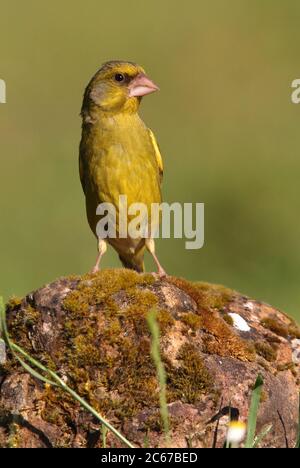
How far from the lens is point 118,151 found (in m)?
6.45

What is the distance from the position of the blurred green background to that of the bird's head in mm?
2407

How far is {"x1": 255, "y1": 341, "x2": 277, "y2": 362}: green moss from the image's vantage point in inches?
201

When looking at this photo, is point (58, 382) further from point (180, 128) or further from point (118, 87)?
point (180, 128)

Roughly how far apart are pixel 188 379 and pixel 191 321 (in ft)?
1.08

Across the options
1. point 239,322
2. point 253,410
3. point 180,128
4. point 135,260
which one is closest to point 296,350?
point 239,322

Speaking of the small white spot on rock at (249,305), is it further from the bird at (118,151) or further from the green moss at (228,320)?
the bird at (118,151)

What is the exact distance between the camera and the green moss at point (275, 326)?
17.6 ft

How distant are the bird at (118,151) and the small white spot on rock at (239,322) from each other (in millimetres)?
1099

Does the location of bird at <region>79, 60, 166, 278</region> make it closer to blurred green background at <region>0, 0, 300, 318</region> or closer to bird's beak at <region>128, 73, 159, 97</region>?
bird's beak at <region>128, 73, 159, 97</region>

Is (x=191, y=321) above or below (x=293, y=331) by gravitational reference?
above

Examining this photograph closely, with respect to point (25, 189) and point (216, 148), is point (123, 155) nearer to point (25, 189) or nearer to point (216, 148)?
point (25, 189)

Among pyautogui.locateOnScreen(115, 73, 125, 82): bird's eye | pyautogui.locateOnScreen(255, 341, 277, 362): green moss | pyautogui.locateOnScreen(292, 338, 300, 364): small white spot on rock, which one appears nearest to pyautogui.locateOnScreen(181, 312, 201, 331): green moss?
pyautogui.locateOnScreen(255, 341, 277, 362): green moss

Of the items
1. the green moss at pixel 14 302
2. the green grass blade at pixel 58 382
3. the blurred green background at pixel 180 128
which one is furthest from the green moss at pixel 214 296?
the blurred green background at pixel 180 128

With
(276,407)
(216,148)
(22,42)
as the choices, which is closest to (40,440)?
(276,407)
